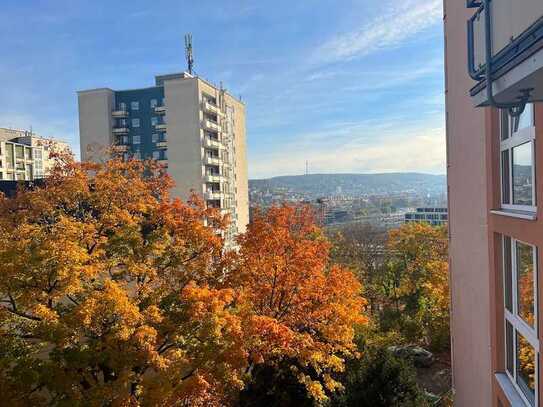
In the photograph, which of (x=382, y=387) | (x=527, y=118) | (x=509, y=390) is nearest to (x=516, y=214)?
(x=527, y=118)

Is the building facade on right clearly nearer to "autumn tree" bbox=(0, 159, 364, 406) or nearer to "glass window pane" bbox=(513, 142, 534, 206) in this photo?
"glass window pane" bbox=(513, 142, 534, 206)

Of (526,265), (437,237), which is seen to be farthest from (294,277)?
(437,237)

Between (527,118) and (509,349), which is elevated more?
(527,118)

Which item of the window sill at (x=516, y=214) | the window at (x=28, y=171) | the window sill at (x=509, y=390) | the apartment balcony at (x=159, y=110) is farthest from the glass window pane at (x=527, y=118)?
the window at (x=28, y=171)

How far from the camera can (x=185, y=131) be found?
38156 millimetres

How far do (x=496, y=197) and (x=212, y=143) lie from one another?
1436 inches

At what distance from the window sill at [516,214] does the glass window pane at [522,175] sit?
113 mm

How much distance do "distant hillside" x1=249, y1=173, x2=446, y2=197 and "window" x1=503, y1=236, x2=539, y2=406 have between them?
373 ft

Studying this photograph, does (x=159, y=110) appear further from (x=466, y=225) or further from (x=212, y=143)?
(x=466, y=225)

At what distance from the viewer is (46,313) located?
256 inches

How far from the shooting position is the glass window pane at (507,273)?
4727 mm

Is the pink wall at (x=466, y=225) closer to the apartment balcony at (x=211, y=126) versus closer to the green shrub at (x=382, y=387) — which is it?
the green shrub at (x=382, y=387)

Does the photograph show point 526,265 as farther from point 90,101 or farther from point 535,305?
point 90,101

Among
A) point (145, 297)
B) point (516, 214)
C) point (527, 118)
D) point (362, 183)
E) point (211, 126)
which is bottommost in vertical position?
point (145, 297)
